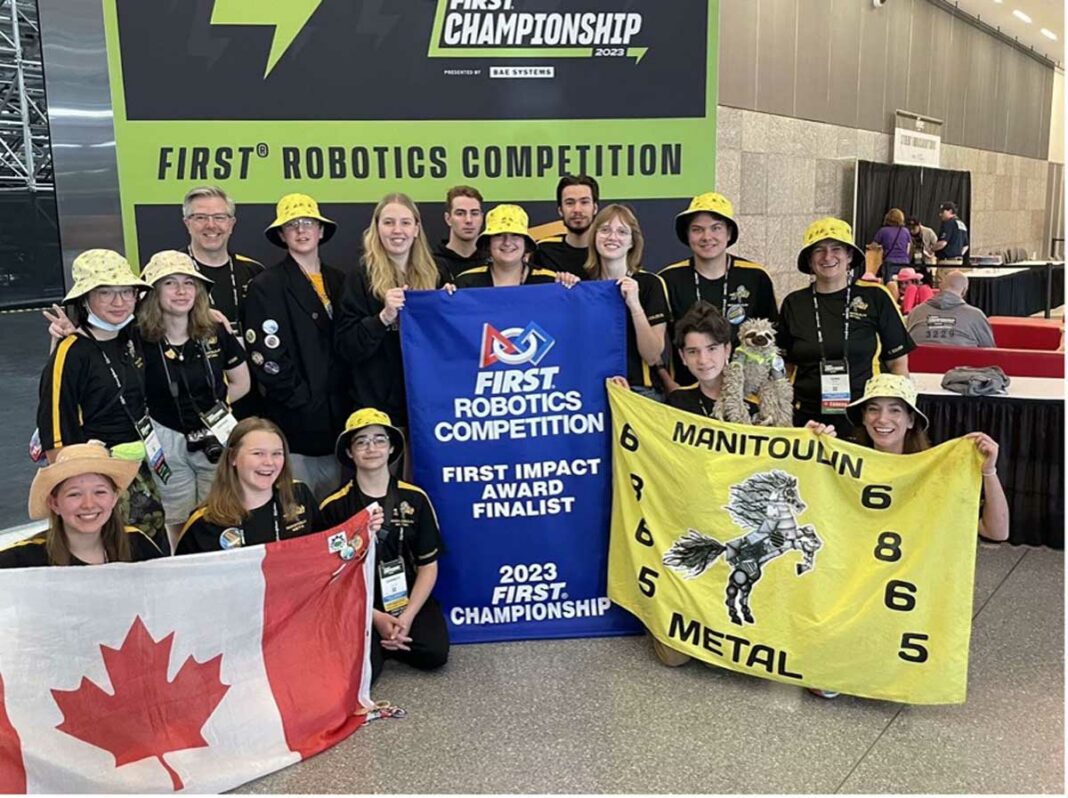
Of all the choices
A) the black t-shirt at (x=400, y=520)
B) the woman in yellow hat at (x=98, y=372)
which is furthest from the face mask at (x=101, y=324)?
the black t-shirt at (x=400, y=520)

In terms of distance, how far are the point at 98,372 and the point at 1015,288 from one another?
1264cm

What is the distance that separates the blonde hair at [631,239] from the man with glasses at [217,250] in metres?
1.40

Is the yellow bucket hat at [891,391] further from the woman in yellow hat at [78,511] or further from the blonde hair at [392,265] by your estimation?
the woman in yellow hat at [78,511]

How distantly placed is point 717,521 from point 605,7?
2.73m

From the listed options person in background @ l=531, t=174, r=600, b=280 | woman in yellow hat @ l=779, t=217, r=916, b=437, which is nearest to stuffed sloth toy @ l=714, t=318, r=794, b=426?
woman in yellow hat @ l=779, t=217, r=916, b=437

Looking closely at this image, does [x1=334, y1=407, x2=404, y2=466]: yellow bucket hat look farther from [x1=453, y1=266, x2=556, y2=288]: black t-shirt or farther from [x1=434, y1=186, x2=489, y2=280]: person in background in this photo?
[x1=434, y1=186, x2=489, y2=280]: person in background

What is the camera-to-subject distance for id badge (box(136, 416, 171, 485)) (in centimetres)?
310

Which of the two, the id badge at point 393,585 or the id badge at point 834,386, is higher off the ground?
the id badge at point 834,386

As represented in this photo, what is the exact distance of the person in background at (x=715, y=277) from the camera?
11.9 feet

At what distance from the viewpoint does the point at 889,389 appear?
3152 millimetres

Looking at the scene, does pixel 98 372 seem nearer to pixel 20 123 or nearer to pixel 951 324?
pixel 951 324

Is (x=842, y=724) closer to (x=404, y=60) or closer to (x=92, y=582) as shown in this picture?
(x=92, y=582)

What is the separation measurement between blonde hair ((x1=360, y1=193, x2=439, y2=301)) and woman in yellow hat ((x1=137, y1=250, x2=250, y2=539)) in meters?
0.60

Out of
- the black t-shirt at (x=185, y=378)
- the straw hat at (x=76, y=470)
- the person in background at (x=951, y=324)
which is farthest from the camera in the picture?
the person in background at (x=951, y=324)
